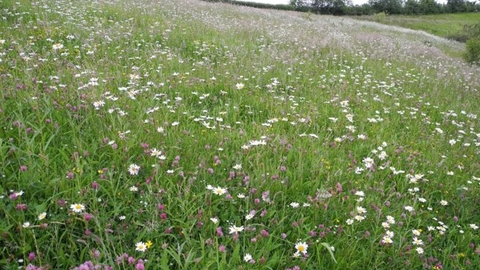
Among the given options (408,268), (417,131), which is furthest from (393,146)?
(408,268)

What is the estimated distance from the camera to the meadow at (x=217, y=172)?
7.72 feet

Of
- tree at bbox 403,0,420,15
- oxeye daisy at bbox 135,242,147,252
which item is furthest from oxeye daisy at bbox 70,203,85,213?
tree at bbox 403,0,420,15

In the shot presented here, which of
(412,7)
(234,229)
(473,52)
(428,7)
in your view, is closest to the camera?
(234,229)

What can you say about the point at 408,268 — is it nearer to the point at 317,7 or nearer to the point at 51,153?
the point at 51,153

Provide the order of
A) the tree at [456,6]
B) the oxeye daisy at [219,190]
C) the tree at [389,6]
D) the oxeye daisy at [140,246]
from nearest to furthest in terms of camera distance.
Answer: the oxeye daisy at [140,246], the oxeye daisy at [219,190], the tree at [389,6], the tree at [456,6]

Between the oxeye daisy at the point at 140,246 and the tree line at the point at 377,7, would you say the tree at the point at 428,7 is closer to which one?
the tree line at the point at 377,7

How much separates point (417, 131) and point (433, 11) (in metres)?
65.9

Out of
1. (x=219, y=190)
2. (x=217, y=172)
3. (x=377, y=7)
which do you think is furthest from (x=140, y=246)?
(x=377, y=7)

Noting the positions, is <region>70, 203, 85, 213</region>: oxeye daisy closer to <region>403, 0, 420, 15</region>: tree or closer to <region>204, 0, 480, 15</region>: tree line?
<region>204, 0, 480, 15</region>: tree line

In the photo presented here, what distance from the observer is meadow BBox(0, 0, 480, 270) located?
7.72ft

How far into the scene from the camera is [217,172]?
3230 millimetres

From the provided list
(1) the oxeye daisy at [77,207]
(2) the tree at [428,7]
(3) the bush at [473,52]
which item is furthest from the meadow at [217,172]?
(2) the tree at [428,7]

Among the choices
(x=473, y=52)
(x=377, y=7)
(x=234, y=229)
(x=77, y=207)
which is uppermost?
(x=377, y=7)

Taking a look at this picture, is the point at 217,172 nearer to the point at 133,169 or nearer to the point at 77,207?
the point at 133,169
